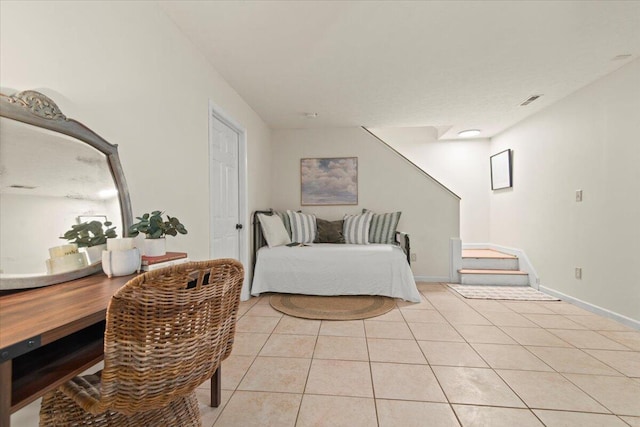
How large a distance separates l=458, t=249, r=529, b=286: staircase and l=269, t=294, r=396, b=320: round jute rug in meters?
1.54

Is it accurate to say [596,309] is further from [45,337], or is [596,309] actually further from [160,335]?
[45,337]

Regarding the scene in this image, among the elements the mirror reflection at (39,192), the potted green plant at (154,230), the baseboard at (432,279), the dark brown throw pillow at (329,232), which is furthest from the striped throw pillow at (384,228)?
the mirror reflection at (39,192)

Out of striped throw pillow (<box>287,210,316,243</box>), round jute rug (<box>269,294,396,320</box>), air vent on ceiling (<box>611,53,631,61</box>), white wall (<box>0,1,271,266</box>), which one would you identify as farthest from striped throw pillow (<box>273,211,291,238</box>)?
air vent on ceiling (<box>611,53,631,61</box>)

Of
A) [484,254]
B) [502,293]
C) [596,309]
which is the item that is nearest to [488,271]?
[484,254]

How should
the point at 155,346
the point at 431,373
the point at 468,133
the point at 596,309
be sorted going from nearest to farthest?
1. the point at 155,346
2. the point at 431,373
3. the point at 596,309
4. the point at 468,133

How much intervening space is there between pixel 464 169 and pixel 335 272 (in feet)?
10.7

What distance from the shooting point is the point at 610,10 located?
1.85 metres

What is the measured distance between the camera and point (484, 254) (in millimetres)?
4516

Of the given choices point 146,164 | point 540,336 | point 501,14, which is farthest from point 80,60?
point 540,336

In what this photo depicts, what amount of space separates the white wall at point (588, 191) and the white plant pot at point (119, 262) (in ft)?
12.5

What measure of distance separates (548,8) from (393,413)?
2666 mm

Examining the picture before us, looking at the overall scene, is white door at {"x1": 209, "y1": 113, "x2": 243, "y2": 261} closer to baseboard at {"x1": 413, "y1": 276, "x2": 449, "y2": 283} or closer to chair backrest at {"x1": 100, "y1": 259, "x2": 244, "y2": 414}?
chair backrest at {"x1": 100, "y1": 259, "x2": 244, "y2": 414}

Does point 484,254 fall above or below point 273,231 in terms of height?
below

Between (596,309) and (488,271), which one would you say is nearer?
(596,309)
